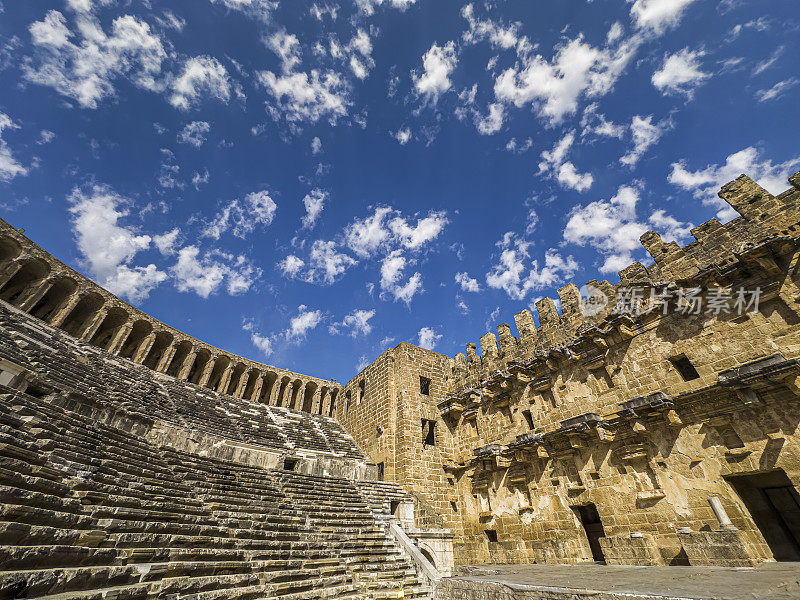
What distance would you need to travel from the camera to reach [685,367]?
34.8ft

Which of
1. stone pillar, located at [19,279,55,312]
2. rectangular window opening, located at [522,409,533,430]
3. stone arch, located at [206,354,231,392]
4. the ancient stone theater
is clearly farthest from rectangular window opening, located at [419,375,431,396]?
stone pillar, located at [19,279,55,312]

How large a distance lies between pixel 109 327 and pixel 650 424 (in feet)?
96.7

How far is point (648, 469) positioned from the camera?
1020 cm

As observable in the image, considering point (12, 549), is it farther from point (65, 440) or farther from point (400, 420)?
point (400, 420)

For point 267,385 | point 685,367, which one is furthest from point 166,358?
point 685,367

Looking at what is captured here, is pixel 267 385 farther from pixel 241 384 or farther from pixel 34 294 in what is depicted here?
pixel 34 294

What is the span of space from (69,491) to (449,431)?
1565 centimetres

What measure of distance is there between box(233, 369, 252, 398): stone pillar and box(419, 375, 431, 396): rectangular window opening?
14.5m

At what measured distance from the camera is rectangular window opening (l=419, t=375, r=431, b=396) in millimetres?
19234

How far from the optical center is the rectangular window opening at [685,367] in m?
10.3

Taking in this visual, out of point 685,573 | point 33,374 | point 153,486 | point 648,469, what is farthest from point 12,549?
point 648,469

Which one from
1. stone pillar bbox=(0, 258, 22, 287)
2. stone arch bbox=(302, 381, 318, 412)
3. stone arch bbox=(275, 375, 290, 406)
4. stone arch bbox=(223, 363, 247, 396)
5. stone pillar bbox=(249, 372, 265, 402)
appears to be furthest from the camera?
stone arch bbox=(302, 381, 318, 412)

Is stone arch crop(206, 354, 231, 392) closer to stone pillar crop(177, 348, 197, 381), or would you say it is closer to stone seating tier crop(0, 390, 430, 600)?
stone pillar crop(177, 348, 197, 381)

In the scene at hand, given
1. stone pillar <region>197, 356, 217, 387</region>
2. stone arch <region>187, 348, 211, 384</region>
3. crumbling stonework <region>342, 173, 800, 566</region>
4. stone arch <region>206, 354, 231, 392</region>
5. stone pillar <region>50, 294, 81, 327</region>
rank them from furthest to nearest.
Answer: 1. stone arch <region>206, 354, 231, 392</region>
2. stone arch <region>187, 348, 211, 384</region>
3. stone pillar <region>197, 356, 217, 387</region>
4. stone pillar <region>50, 294, 81, 327</region>
5. crumbling stonework <region>342, 173, 800, 566</region>
